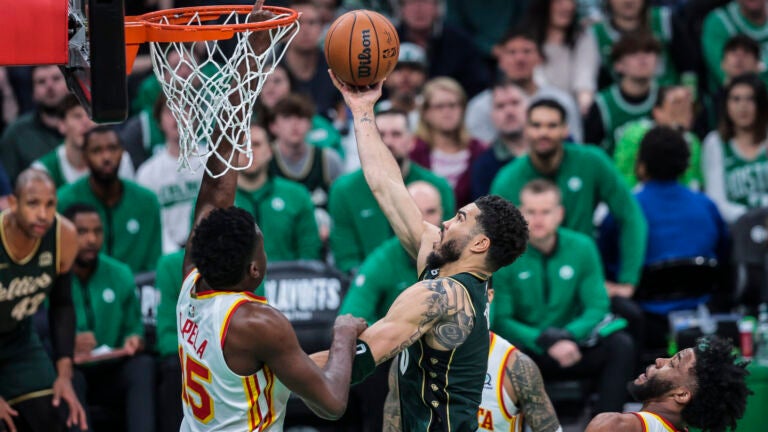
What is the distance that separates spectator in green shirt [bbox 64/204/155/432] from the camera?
739 cm

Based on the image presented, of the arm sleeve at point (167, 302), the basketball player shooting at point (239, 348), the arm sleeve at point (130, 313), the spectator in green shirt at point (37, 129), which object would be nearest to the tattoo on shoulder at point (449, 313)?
the basketball player shooting at point (239, 348)

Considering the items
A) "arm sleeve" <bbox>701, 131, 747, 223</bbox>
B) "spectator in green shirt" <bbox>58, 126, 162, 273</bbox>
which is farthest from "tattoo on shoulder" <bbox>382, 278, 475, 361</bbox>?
"arm sleeve" <bbox>701, 131, 747, 223</bbox>

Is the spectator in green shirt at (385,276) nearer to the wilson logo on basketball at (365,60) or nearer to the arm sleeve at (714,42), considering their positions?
the wilson logo on basketball at (365,60)

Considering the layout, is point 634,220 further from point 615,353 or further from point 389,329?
point 389,329

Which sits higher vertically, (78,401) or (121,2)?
(121,2)

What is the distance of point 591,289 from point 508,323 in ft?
1.93

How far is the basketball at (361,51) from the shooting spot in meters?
5.42

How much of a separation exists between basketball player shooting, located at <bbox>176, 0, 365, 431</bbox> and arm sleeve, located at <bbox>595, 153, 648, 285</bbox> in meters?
3.79

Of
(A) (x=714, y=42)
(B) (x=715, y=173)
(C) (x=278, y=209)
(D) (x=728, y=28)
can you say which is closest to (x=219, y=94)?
(C) (x=278, y=209)

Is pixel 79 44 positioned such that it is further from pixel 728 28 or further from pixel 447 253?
pixel 728 28

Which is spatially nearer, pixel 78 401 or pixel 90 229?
pixel 78 401

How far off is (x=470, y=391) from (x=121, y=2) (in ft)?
6.57

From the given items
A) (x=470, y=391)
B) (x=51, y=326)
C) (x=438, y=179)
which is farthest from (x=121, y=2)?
(x=438, y=179)

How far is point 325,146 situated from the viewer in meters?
9.39
